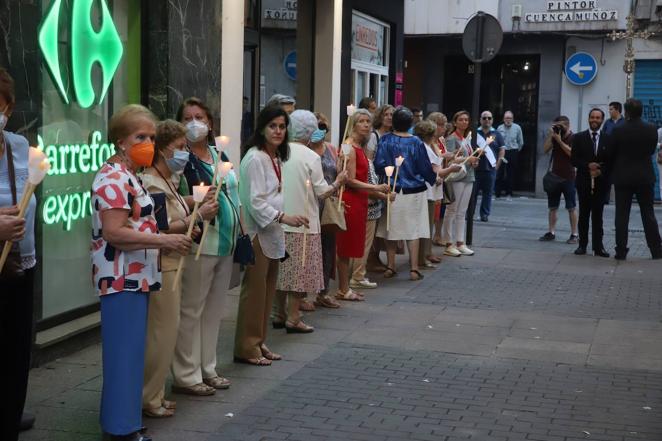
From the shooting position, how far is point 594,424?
604 centimetres

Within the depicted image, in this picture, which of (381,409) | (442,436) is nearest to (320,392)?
(381,409)

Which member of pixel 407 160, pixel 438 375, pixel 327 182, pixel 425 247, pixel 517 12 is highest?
pixel 517 12

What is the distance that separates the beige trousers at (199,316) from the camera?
20.4 ft

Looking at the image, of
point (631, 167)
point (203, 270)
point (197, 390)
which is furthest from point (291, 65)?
point (197, 390)

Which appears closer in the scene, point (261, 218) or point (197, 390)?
point (197, 390)

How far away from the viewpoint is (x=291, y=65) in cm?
1350

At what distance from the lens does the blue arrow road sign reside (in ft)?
76.7

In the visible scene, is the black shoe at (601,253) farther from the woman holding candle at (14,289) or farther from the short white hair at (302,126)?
the woman holding candle at (14,289)

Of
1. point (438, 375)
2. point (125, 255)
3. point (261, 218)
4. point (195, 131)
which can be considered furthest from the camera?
point (438, 375)

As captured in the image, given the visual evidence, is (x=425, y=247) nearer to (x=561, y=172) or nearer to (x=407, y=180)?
(x=407, y=180)

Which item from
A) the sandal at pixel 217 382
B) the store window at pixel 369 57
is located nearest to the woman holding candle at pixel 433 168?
the store window at pixel 369 57

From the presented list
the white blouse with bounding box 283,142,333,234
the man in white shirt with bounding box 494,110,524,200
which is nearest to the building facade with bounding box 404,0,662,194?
the man in white shirt with bounding box 494,110,524,200

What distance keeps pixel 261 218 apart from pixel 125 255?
2.02 metres

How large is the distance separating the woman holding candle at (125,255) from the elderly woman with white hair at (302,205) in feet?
8.34
